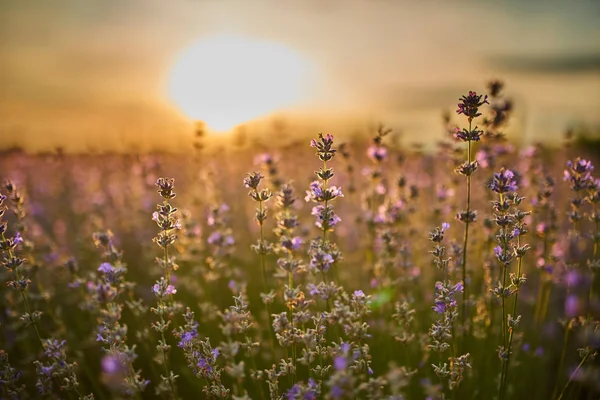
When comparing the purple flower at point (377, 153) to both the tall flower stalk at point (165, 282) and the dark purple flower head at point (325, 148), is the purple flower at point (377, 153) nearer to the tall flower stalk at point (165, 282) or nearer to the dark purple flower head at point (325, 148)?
the dark purple flower head at point (325, 148)

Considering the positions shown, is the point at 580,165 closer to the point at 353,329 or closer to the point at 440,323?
the point at 440,323

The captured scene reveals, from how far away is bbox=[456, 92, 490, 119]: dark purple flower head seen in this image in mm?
2867

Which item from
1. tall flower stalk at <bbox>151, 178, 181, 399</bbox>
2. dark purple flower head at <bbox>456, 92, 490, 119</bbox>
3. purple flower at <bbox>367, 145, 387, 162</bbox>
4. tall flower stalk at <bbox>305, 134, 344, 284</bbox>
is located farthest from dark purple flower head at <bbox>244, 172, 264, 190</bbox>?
purple flower at <bbox>367, 145, 387, 162</bbox>

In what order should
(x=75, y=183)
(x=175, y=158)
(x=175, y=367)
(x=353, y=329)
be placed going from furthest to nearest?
(x=175, y=158) < (x=75, y=183) < (x=175, y=367) < (x=353, y=329)

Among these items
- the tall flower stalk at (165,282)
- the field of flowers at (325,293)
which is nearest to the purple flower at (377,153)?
the field of flowers at (325,293)

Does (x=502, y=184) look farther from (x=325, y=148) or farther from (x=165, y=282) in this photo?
(x=165, y=282)

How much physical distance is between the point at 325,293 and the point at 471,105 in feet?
4.90

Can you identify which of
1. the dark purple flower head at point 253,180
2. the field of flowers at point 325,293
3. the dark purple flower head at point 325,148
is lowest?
the field of flowers at point 325,293

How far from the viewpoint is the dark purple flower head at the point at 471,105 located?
2.87 m

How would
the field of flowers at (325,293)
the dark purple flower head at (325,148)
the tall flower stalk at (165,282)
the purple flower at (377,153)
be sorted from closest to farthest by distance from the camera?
the field of flowers at (325,293)
the tall flower stalk at (165,282)
the dark purple flower head at (325,148)
the purple flower at (377,153)

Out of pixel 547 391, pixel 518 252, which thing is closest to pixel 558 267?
pixel 547 391

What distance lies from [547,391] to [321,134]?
12.0ft

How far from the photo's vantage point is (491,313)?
13.4ft

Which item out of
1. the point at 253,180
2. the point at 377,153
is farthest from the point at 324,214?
the point at 377,153
